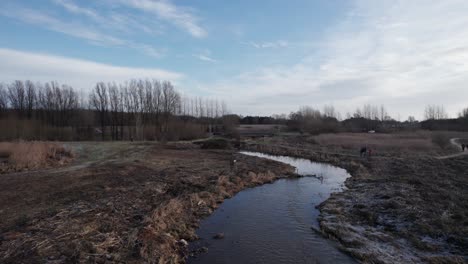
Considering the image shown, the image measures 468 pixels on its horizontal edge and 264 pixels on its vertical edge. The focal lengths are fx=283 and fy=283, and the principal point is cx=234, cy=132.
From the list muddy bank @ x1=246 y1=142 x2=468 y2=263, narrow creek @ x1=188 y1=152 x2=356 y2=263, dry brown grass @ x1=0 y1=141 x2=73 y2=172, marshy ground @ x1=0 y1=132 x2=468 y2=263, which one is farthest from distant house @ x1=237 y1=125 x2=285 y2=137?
narrow creek @ x1=188 y1=152 x2=356 y2=263

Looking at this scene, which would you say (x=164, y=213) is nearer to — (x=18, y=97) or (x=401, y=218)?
(x=401, y=218)

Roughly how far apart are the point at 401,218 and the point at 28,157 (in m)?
21.5

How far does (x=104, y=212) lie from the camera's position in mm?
10367

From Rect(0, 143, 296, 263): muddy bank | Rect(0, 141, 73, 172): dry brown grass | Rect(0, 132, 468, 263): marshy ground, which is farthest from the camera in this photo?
Rect(0, 141, 73, 172): dry brown grass

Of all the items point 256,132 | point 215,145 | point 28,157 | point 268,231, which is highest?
point 256,132

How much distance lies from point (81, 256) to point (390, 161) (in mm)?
30606

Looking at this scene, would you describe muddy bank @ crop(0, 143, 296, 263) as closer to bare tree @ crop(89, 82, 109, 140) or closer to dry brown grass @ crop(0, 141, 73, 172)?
dry brown grass @ crop(0, 141, 73, 172)

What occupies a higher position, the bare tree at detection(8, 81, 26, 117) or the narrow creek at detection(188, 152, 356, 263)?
the bare tree at detection(8, 81, 26, 117)

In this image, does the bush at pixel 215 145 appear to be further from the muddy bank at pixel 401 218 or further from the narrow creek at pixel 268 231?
the narrow creek at pixel 268 231

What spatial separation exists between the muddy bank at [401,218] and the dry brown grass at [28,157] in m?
17.7

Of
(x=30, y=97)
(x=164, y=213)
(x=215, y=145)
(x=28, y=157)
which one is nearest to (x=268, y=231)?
(x=164, y=213)

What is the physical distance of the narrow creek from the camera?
344 inches

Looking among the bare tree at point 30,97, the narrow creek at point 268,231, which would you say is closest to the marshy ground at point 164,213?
the narrow creek at point 268,231

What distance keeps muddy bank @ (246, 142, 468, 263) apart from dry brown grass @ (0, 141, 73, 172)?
17.7 m
